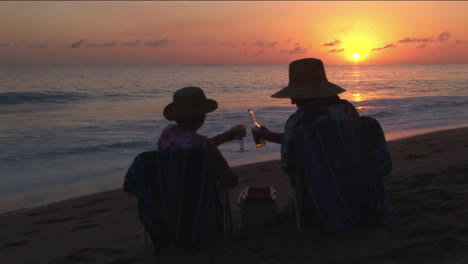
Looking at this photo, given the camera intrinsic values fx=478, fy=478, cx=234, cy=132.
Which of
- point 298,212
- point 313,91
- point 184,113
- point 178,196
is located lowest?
point 298,212

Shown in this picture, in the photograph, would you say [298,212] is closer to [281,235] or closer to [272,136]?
[281,235]

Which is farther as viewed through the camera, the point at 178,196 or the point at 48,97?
the point at 48,97

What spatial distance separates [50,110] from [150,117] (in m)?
6.85

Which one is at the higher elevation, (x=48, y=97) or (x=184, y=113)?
(x=184, y=113)

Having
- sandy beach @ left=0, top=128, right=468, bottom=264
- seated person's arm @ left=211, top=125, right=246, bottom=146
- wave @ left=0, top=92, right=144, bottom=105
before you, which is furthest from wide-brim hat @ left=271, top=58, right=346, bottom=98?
wave @ left=0, top=92, right=144, bottom=105

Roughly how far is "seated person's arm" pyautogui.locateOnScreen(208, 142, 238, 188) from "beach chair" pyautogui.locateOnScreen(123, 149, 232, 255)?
5 centimetres

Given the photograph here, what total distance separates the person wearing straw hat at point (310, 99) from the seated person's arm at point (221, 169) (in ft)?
1.28

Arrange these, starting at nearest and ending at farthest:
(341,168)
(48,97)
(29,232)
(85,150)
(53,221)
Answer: (341,168) → (29,232) → (53,221) → (85,150) → (48,97)

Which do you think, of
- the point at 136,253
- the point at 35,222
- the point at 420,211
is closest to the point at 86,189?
the point at 35,222

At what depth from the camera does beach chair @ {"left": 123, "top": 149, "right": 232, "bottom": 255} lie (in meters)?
3.30

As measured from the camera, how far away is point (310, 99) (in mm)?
3455

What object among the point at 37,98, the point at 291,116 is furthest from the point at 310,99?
the point at 37,98

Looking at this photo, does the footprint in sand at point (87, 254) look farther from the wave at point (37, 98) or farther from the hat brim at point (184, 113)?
the wave at point (37, 98)

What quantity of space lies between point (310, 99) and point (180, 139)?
978mm
